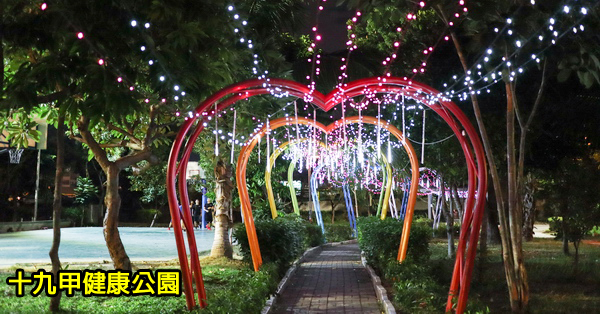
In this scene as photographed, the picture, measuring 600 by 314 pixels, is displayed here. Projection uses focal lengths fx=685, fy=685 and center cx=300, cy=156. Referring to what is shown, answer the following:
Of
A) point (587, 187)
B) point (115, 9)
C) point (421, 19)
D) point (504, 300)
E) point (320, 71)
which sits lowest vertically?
point (504, 300)

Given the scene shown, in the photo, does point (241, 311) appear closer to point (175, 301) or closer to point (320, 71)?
point (175, 301)

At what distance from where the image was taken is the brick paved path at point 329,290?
10.8 m

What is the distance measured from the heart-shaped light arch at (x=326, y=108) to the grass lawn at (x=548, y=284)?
300 centimetres

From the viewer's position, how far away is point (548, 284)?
15609mm

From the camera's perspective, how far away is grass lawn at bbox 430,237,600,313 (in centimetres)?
1228

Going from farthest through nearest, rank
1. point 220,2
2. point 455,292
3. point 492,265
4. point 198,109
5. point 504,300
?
point 492,265
point 504,300
point 455,292
point 198,109
point 220,2

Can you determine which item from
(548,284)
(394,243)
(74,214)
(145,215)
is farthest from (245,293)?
(145,215)

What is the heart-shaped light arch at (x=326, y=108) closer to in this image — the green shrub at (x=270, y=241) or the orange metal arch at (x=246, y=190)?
the orange metal arch at (x=246, y=190)

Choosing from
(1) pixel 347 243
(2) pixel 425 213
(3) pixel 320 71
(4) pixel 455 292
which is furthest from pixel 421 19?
(2) pixel 425 213

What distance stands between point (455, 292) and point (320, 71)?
7730mm

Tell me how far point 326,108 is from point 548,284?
8.16 meters

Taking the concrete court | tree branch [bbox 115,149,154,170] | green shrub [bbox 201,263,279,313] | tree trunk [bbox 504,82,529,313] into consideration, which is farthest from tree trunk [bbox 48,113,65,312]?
the concrete court

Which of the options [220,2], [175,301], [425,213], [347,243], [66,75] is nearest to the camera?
[66,75]

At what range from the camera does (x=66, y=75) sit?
672 cm
